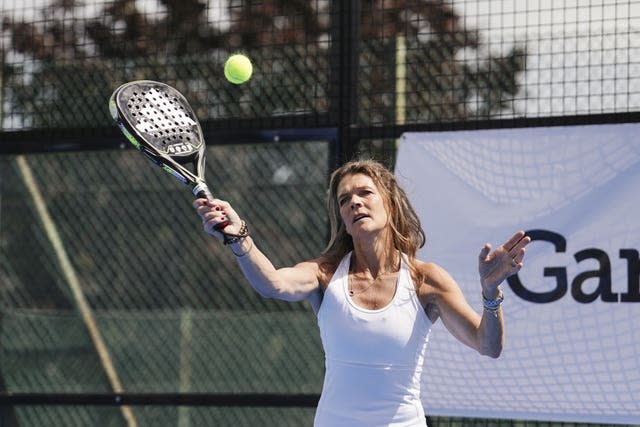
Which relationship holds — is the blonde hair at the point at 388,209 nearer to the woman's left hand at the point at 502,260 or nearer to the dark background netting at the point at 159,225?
the woman's left hand at the point at 502,260

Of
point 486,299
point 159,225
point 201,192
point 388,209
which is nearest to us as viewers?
point 486,299

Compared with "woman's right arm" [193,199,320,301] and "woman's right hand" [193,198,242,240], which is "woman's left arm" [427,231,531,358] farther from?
"woman's right hand" [193,198,242,240]

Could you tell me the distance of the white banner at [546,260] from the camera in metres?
4.57

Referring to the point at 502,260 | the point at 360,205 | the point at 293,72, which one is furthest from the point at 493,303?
the point at 293,72

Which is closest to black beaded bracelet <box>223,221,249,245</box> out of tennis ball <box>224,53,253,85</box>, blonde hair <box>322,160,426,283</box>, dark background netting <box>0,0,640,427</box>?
blonde hair <box>322,160,426,283</box>

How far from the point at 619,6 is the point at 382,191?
163 centimetres

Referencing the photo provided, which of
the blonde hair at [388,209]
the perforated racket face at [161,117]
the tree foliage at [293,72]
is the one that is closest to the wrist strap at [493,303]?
the blonde hair at [388,209]

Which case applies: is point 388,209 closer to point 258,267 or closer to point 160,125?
point 258,267

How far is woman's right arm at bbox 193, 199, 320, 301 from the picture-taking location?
3.49 meters

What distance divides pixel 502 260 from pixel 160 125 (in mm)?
1332

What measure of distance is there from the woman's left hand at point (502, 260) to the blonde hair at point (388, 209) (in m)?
0.48

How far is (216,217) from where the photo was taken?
11.3 ft

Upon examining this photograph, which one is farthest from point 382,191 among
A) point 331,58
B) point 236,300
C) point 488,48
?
point 236,300

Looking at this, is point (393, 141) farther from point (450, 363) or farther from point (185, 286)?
point (185, 286)
